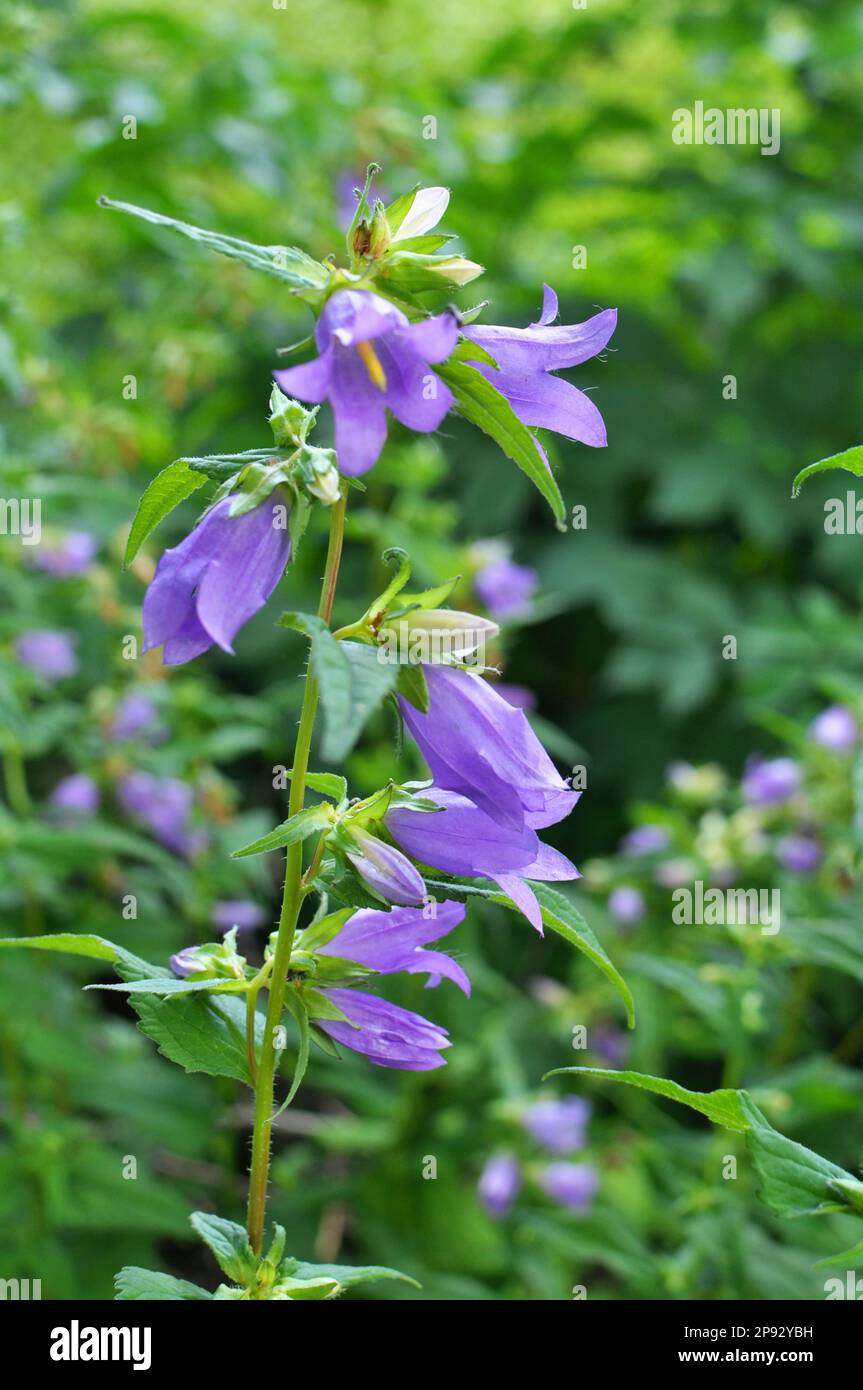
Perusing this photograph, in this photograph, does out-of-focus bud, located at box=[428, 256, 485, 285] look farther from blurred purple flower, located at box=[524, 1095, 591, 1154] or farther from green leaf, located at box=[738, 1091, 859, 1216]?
blurred purple flower, located at box=[524, 1095, 591, 1154]

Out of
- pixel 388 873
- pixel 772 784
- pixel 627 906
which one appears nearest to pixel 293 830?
pixel 388 873

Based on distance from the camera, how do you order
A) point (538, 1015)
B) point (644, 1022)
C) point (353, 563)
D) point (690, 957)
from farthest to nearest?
point (353, 563) → point (538, 1015) → point (690, 957) → point (644, 1022)

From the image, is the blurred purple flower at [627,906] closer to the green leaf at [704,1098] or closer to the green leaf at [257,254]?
the green leaf at [704,1098]

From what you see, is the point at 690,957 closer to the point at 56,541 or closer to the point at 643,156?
the point at 56,541

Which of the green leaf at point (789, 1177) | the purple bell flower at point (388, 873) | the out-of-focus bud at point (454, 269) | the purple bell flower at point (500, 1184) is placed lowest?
the purple bell flower at point (500, 1184)

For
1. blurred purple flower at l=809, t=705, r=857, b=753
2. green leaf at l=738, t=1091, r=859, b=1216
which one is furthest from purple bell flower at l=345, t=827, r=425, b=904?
blurred purple flower at l=809, t=705, r=857, b=753

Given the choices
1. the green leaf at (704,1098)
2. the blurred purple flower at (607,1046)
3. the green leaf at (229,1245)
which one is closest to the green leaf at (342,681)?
the green leaf at (704,1098)

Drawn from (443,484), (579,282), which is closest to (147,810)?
(443,484)
